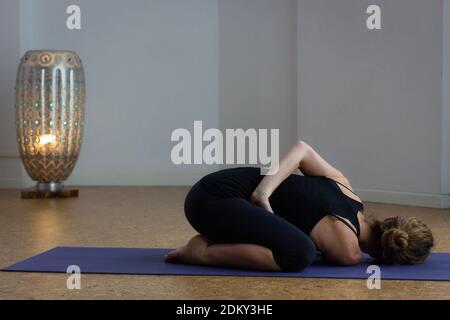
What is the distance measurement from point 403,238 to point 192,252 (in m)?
0.83

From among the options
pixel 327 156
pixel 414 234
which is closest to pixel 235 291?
pixel 414 234

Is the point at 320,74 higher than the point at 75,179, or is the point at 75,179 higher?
the point at 320,74

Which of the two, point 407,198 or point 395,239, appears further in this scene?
point 407,198

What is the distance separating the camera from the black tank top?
3.41 meters

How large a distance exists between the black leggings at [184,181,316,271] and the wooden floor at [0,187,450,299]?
11 centimetres

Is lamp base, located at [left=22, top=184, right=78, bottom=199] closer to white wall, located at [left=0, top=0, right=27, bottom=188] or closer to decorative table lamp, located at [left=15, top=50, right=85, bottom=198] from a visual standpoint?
decorative table lamp, located at [left=15, top=50, right=85, bottom=198]

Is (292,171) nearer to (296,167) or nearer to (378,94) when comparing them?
(296,167)

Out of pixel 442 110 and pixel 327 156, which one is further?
pixel 327 156

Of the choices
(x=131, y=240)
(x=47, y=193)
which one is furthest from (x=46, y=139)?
(x=131, y=240)

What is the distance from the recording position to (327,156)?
23.2 feet

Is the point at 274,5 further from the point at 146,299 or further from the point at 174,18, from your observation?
the point at 146,299

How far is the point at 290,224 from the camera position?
3342mm

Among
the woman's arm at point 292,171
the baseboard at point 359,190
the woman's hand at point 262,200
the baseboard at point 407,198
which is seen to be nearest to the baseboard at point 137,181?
the baseboard at point 359,190

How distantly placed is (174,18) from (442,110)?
9.28 feet
